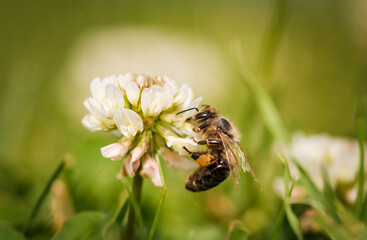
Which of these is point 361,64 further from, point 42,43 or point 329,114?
point 42,43

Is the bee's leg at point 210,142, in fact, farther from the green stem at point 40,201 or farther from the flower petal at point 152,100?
the green stem at point 40,201

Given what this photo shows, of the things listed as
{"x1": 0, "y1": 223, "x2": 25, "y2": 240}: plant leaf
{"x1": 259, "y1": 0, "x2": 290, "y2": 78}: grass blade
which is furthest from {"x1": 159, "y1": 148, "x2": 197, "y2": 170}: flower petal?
{"x1": 259, "y1": 0, "x2": 290, "y2": 78}: grass blade

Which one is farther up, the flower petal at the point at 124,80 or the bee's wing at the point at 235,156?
the flower petal at the point at 124,80

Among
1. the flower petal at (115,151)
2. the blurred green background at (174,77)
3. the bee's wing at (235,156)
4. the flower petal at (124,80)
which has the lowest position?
the blurred green background at (174,77)

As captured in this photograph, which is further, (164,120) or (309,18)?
(309,18)

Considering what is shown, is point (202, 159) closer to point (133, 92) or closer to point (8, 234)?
point (133, 92)

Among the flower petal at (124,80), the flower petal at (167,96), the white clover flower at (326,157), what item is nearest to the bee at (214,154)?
the flower petal at (167,96)

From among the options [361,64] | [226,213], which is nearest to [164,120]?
[226,213]
